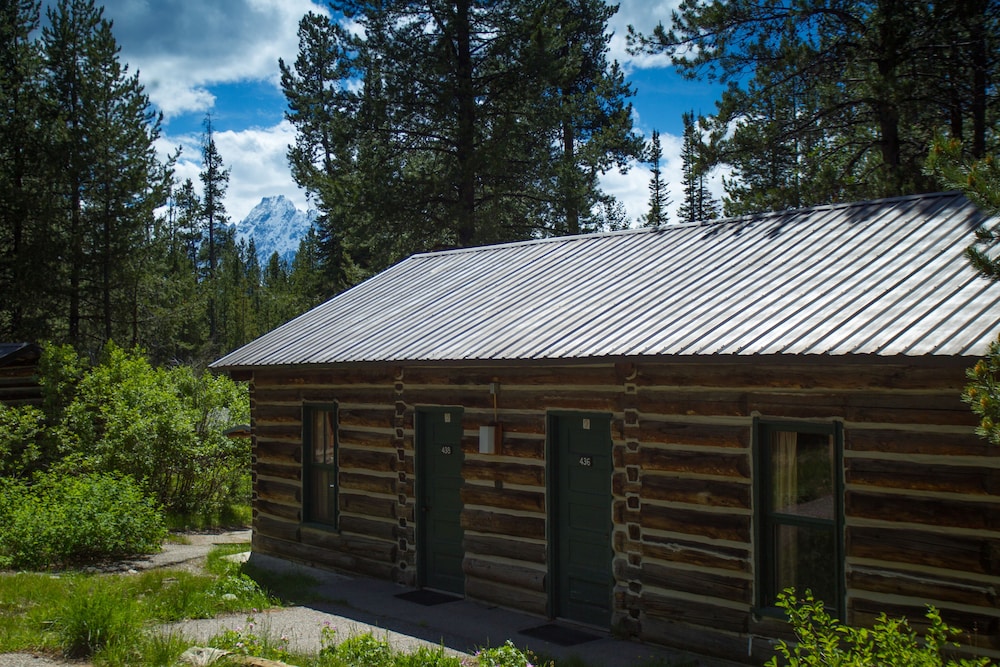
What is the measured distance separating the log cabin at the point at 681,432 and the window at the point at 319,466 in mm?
36

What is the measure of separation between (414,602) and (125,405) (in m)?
9.37

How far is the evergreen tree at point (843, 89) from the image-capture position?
51.9 ft

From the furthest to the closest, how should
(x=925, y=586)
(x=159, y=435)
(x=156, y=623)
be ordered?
(x=159, y=435), (x=156, y=623), (x=925, y=586)

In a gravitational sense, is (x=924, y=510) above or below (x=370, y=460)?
above

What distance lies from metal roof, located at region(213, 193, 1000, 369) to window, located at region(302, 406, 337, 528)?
3.42 ft

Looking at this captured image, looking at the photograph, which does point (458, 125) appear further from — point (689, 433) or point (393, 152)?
point (689, 433)

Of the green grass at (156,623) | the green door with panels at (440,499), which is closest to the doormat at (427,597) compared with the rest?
the green door with panels at (440,499)

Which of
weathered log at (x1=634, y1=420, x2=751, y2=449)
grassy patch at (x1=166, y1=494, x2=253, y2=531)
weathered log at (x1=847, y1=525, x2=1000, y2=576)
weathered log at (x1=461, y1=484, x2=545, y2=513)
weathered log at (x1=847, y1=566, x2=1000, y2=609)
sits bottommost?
grassy patch at (x1=166, y1=494, x2=253, y2=531)

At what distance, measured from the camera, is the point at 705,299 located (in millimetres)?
9312

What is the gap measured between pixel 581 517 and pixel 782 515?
2.35 metres

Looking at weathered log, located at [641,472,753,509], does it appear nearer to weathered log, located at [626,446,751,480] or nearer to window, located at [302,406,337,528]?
weathered log, located at [626,446,751,480]

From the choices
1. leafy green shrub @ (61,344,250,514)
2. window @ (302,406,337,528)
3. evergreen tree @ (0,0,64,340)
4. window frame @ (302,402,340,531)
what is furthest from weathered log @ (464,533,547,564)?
evergreen tree @ (0,0,64,340)

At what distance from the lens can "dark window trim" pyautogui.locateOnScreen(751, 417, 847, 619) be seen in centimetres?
747

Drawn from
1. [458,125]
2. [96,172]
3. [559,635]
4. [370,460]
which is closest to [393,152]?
[458,125]
